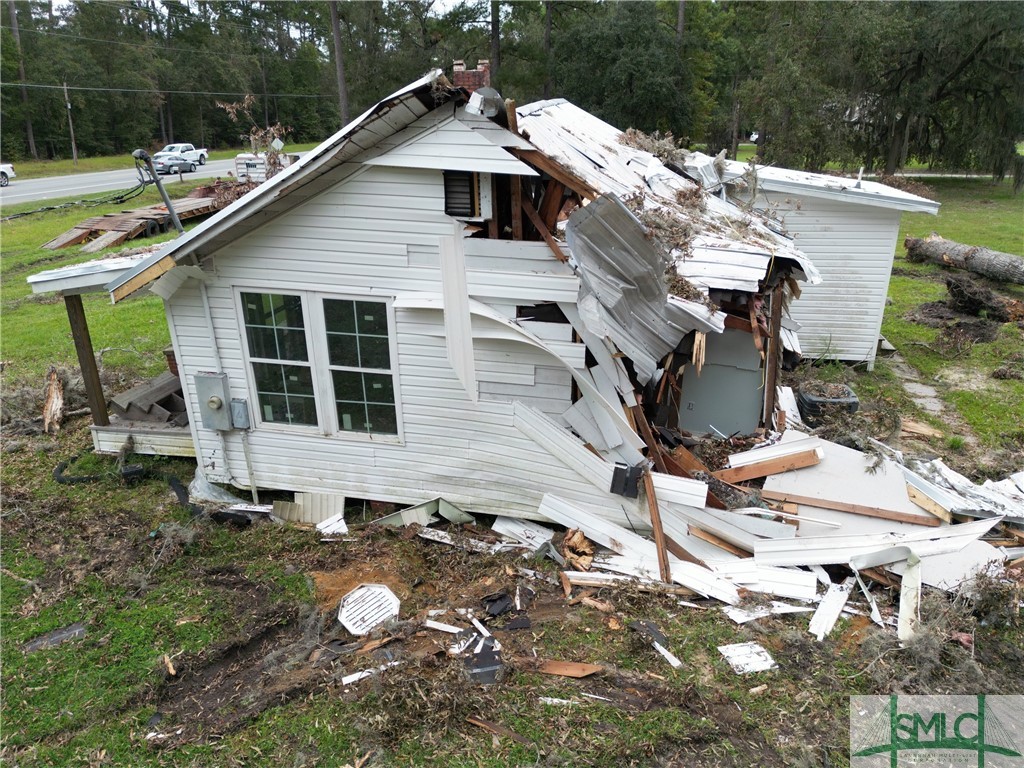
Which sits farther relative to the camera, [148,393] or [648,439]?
[148,393]

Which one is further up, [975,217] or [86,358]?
[86,358]

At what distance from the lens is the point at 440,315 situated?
673 centimetres

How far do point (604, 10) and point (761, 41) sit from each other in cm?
1249

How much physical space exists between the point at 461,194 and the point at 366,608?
3973 mm

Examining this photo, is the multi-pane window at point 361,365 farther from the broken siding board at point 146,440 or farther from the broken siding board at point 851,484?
the broken siding board at point 851,484

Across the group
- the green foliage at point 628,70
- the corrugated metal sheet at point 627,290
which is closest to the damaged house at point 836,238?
the corrugated metal sheet at point 627,290

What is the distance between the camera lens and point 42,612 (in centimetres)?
626

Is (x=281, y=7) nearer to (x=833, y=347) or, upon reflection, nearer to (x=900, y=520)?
(x=833, y=347)

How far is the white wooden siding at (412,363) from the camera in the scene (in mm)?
6512

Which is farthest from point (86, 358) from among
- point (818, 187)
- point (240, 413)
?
point (818, 187)

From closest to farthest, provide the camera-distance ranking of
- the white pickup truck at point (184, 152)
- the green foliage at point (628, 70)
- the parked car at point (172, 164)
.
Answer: the green foliage at point (628, 70) < the parked car at point (172, 164) < the white pickup truck at point (184, 152)

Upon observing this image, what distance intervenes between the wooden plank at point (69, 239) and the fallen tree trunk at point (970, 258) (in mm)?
25193

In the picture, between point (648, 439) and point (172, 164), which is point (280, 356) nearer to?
point (648, 439)

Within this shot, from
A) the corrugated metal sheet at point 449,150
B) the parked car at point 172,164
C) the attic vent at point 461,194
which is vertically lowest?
the parked car at point 172,164
